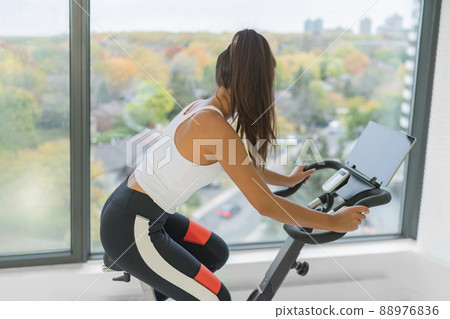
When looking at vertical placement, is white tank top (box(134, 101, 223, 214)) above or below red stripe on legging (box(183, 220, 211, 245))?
above

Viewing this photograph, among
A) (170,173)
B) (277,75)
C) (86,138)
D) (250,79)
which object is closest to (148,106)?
(86,138)

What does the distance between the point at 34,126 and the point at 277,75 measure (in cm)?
118

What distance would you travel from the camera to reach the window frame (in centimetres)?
217

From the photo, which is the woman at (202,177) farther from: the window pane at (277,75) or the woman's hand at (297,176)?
the window pane at (277,75)

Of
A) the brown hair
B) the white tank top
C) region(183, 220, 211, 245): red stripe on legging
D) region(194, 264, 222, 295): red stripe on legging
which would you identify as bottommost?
region(194, 264, 222, 295): red stripe on legging

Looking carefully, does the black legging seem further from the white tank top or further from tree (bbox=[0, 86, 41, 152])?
tree (bbox=[0, 86, 41, 152])

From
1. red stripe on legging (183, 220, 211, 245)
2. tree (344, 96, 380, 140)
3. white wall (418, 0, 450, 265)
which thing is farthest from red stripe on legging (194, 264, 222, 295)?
white wall (418, 0, 450, 265)

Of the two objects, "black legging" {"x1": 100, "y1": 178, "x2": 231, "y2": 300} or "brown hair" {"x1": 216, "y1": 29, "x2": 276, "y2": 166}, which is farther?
"black legging" {"x1": 100, "y1": 178, "x2": 231, "y2": 300}

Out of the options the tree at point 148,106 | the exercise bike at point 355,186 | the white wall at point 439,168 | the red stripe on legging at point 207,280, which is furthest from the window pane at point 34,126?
the white wall at point 439,168

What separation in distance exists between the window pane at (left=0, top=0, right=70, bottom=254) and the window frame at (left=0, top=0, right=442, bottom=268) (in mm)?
47

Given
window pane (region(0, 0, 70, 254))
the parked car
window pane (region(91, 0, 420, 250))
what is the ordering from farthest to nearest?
the parked car, window pane (region(91, 0, 420, 250)), window pane (region(0, 0, 70, 254))

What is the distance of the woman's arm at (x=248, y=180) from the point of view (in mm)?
1461

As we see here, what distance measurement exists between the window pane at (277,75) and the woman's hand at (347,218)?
97 cm
